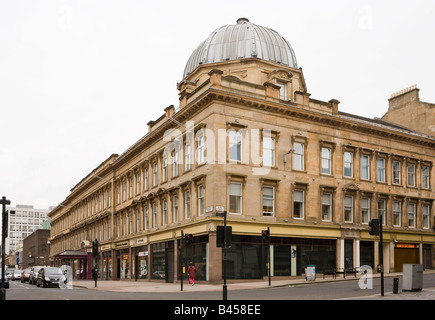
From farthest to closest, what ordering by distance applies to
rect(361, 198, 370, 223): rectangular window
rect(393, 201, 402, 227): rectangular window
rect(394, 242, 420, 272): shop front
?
rect(393, 201, 402, 227): rectangular window → rect(394, 242, 420, 272): shop front → rect(361, 198, 370, 223): rectangular window

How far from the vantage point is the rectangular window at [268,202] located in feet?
130

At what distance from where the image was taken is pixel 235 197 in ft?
126

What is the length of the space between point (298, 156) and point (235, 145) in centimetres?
597

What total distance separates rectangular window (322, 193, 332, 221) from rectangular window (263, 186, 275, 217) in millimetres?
5117

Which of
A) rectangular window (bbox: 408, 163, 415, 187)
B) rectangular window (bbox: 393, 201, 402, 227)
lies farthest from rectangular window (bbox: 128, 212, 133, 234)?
rectangular window (bbox: 408, 163, 415, 187)

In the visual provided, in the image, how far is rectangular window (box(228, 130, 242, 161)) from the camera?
3856cm

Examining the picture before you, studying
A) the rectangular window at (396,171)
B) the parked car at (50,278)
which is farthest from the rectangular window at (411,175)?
the parked car at (50,278)

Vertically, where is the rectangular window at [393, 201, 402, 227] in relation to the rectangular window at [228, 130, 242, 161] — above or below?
below

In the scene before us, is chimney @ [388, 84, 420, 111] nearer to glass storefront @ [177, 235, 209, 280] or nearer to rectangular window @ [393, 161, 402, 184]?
rectangular window @ [393, 161, 402, 184]

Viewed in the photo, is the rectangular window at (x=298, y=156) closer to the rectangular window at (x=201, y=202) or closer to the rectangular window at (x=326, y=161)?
the rectangular window at (x=326, y=161)

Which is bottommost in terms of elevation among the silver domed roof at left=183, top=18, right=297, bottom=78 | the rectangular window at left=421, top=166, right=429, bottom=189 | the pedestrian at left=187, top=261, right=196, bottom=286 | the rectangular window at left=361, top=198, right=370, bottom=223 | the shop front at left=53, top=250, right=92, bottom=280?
the shop front at left=53, top=250, right=92, bottom=280

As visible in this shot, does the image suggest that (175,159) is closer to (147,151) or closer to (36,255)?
(147,151)

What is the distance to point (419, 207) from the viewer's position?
49625 millimetres

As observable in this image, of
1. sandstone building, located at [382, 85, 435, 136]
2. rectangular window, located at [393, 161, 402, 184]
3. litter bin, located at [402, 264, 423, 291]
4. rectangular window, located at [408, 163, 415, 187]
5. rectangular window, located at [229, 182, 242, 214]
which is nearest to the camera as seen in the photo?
litter bin, located at [402, 264, 423, 291]
